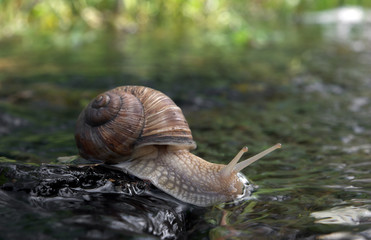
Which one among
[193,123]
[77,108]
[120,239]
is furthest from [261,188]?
[77,108]

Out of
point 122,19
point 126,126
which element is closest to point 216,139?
point 126,126

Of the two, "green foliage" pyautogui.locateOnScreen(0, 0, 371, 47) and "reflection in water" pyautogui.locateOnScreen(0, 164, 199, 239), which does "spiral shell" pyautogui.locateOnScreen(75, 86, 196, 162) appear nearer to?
"reflection in water" pyautogui.locateOnScreen(0, 164, 199, 239)

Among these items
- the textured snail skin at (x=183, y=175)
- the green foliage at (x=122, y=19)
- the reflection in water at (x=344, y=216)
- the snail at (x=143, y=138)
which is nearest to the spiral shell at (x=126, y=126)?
the snail at (x=143, y=138)

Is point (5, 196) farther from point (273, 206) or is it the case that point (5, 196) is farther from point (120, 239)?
point (273, 206)

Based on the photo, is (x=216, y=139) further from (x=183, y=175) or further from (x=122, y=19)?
(x=122, y=19)

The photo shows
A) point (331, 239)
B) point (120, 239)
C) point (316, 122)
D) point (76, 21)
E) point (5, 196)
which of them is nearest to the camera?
A: point (120, 239)

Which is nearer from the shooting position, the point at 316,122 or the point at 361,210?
the point at 361,210
